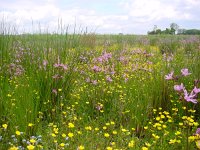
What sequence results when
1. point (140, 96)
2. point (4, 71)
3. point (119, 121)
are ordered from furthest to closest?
1. point (4, 71)
2. point (140, 96)
3. point (119, 121)

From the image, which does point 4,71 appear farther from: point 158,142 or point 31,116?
point 158,142

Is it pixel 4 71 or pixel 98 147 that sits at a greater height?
pixel 4 71

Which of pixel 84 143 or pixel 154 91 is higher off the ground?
pixel 154 91

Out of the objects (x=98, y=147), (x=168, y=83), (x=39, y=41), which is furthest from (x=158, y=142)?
(x=39, y=41)

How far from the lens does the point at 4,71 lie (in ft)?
14.5

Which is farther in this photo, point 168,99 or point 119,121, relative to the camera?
point 168,99

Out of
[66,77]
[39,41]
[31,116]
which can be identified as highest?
[39,41]

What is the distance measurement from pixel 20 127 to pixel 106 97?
1439 mm

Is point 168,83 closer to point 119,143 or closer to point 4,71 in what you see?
point 119,143

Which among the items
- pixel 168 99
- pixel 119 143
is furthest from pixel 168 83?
pixel 119 143

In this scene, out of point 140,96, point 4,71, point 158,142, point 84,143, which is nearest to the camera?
point 84,143

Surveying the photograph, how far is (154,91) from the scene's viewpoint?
13.0 ft

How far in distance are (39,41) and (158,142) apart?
88.0 inches

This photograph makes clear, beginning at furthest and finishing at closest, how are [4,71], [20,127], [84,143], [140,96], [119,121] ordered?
[4,71], [140,96], [119,121], [20,127], [84,143]
